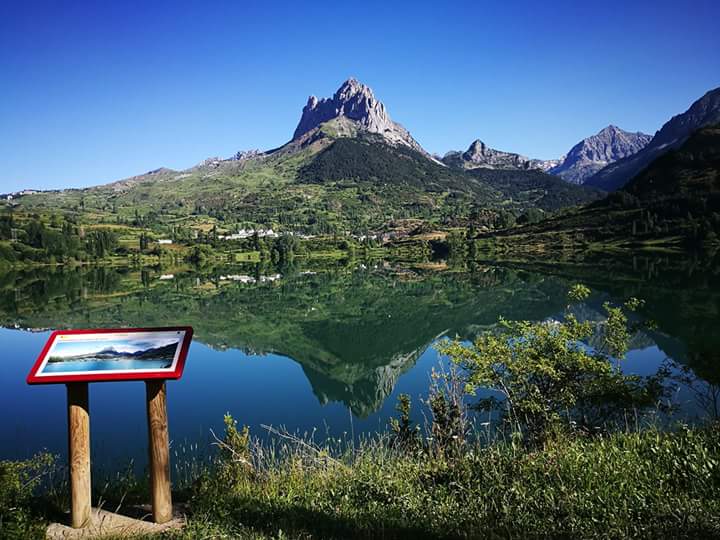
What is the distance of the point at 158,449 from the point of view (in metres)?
6.39

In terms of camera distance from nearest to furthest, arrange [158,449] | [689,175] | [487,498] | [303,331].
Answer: [158,449]
[487,498]
[303,331]
[689,175]

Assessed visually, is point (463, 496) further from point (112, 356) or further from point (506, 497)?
point (112, 356)

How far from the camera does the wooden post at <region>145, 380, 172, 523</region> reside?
6363 mm

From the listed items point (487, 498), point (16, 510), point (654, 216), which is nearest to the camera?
point (16, 510)

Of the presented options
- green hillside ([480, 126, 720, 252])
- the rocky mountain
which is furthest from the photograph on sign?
the rocky mountain

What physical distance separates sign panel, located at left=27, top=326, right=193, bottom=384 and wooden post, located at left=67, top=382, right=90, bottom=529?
28 cm

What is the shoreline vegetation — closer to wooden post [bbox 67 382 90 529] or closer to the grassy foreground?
the grassy foreground

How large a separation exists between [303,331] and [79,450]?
4709 centimetres

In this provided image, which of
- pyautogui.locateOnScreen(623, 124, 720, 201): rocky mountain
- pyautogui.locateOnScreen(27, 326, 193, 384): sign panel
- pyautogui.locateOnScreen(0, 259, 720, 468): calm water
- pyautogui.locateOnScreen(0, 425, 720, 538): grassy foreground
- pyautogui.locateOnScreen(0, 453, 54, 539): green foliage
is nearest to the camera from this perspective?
pyautogui.locateOnScreen(0, 453, 54, 539): green foliage

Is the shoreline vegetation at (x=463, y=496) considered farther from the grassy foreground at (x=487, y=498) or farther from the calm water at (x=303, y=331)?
the calm water at (x=303, y=331)

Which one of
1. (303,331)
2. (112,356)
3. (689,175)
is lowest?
(303,331)

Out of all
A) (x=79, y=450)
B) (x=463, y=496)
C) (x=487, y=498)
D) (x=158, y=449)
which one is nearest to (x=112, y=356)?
(x=79, y=450)

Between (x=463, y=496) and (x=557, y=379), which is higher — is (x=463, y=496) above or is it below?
above

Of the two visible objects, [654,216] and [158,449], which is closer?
[158,449]
